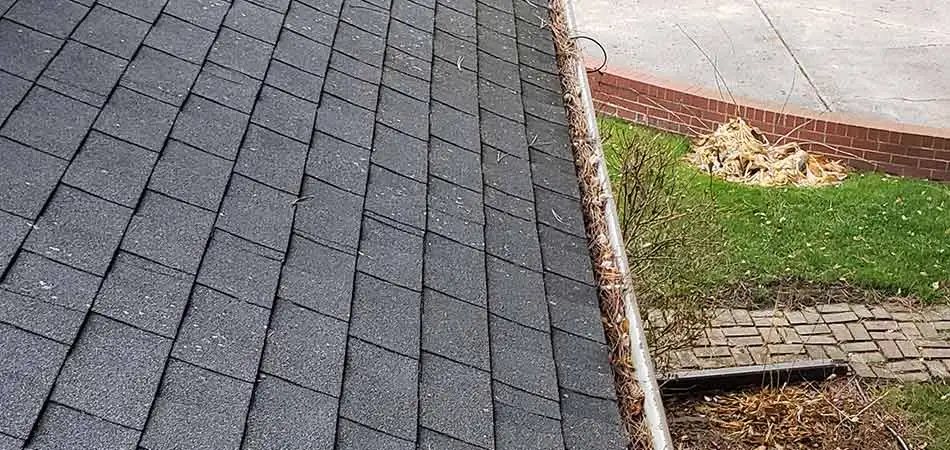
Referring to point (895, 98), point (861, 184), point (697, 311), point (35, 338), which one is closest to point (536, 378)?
point (35, 338)

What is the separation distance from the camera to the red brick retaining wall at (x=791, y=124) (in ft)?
33.7

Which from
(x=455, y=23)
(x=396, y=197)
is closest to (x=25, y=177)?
(x=396, y=197)

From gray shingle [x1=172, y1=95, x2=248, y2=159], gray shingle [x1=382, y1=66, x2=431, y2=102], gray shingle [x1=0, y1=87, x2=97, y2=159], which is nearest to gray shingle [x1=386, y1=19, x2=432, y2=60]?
gray shingle [x1=382, y1=66, x2=431, y2=102]

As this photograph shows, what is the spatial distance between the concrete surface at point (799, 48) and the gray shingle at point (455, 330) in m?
8.70

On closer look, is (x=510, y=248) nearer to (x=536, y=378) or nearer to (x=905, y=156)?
(x=536, y=378)

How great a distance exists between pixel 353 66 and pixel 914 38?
10506 millimetres

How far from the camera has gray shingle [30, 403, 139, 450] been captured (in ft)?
A: 6.72

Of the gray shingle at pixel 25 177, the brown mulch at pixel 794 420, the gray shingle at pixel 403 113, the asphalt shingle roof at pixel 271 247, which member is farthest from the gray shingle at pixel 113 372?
the brown mulch at pixel 794 420

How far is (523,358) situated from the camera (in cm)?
314

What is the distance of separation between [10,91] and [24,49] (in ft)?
0.98

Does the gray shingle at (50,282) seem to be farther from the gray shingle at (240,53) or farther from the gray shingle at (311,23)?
the gray shingle at (311,23)

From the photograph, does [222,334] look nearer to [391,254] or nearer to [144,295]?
[144,295]

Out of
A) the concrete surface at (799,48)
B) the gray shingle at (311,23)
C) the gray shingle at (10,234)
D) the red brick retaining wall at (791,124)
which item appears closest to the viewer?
the gray shingle at (10,234)

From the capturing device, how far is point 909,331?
8.16 m
